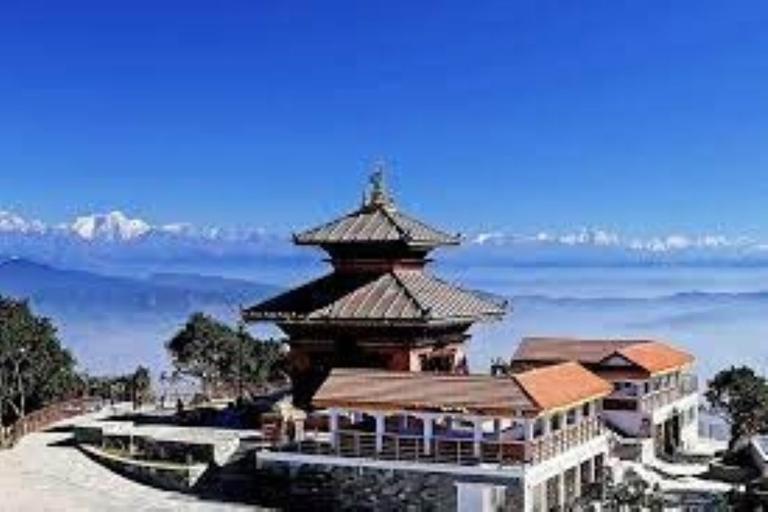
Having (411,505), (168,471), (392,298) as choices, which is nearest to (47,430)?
(168,471)

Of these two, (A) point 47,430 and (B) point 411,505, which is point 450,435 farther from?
(A) point 47,430

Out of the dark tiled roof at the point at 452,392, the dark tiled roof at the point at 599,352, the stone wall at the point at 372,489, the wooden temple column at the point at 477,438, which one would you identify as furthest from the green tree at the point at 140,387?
the wooden temple column at the point at 477,438

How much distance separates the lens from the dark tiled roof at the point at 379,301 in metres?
40.9

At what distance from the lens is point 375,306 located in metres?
41.2

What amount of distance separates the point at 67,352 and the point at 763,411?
24.2 m

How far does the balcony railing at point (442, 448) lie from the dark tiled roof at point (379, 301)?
5.81 m

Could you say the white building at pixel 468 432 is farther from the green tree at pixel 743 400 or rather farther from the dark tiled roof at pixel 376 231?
the green tree at pixel 743 400

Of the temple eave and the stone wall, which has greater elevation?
the temple eave

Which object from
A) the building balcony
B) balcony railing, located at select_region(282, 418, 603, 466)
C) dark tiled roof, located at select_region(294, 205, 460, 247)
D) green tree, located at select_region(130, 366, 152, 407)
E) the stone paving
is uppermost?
dark tiled roof, located at select_region(294, 205, 460, 247)

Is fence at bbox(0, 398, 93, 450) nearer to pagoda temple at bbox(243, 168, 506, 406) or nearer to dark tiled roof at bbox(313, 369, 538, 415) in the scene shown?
pagoda temple at bbox(243, 168, 506, 406)

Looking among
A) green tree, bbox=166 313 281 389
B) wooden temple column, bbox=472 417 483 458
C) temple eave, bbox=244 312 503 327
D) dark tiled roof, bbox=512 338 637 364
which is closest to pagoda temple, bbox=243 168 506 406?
temple eave, bbox=244 312 503 327

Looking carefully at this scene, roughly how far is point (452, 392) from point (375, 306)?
7.07 m

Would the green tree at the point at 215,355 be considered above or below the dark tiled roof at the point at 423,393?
above

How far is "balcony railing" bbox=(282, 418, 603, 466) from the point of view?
111 ft
